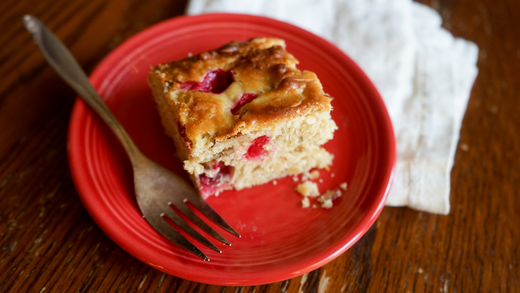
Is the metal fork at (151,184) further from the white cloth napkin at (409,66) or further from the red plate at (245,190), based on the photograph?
the white cloth napkin at (409,66)

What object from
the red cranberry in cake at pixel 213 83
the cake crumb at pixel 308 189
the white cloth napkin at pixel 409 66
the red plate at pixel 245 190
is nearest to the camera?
the red plate at pixel 245 190

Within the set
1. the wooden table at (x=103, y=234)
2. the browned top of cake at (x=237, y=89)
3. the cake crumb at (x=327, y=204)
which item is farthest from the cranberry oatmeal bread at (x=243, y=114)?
the wooden table at (x=103, y=234)

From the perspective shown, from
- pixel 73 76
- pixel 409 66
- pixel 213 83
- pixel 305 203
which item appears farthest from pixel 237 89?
pixel 409 66

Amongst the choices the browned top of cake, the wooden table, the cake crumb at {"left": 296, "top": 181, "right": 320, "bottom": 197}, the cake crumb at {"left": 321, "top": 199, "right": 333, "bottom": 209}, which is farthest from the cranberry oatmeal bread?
the wooden table

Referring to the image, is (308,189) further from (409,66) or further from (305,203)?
(409,66)

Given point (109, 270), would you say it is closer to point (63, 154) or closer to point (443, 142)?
point (63, 154)

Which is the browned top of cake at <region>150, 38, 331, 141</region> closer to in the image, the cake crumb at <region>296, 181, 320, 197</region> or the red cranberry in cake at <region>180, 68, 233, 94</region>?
the red cranberry in cake at <region>180, 68, 233, 94</region>
